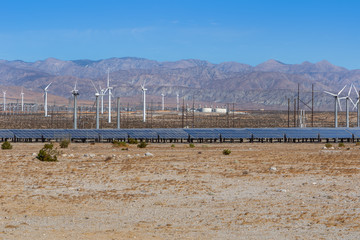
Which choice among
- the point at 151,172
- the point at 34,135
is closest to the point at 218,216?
the point at 151,172

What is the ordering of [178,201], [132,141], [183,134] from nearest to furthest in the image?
[178,201] → [132,141] → [183,134]

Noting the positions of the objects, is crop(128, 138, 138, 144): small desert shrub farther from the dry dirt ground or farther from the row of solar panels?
the dry dirt ground

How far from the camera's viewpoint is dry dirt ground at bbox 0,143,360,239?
48.0ft

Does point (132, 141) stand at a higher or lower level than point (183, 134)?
lower

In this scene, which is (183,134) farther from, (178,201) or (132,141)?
(178,201)

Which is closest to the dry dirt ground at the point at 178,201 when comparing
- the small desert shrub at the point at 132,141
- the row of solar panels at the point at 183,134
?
the small desert shrub at the point at 132,141

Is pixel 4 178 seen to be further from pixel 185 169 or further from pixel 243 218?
pixel 243 218

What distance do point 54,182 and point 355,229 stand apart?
44.4ft

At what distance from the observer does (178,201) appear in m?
19.3

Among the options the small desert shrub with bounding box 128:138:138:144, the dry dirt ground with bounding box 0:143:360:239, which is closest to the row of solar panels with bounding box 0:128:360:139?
the small desert shrub with bounding box 128:138:138:144

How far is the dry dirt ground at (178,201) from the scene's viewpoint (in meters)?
14.6

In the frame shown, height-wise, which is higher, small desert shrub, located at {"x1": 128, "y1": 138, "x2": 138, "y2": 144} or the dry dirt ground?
small desert shrub, located at {"x1": 128, "y1": 138, "x2": 138, "y2": 144}

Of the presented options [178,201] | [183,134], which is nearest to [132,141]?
[183,134]

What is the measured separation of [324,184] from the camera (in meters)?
23.5
